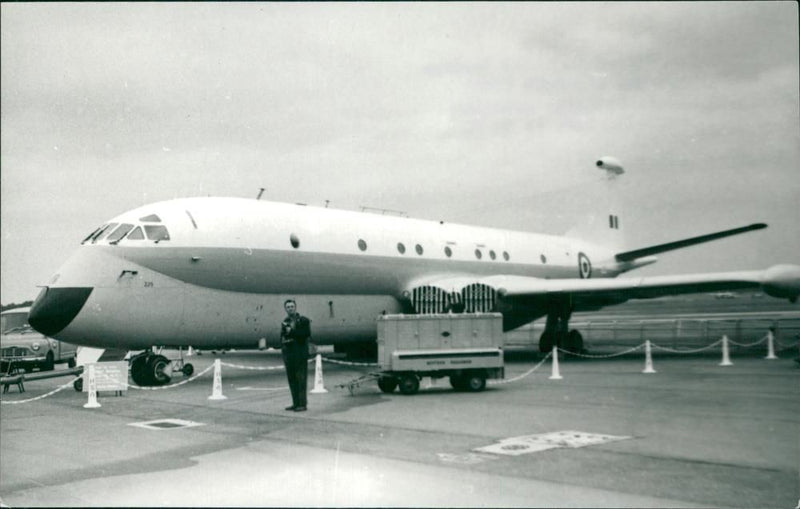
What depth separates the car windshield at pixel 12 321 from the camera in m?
23.6

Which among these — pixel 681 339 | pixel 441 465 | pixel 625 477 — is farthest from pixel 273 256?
pixel 681 339

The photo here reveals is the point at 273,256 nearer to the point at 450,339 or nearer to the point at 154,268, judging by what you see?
the point at 154,268

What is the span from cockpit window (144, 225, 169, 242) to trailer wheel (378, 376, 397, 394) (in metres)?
5.51

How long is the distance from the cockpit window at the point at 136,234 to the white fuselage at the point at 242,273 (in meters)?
0.10

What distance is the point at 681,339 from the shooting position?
31016 mm

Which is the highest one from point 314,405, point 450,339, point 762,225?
point 762,225

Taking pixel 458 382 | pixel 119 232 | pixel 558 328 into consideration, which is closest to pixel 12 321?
pixel 119 232

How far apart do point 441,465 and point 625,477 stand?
1.72m

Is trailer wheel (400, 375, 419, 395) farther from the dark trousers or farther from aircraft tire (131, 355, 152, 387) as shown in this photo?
aircraft tire (131, 355, 152, 387)

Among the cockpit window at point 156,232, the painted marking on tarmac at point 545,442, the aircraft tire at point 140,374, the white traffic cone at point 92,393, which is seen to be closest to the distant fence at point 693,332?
the painted marking on tarmac at point 545,442

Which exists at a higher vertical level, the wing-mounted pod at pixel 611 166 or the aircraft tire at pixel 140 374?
the wing-mounted pod at pixel 611 166

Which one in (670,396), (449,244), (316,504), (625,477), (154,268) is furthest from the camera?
(449,244)

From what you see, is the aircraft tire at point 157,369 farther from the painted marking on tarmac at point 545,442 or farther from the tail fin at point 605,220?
the tail fin at point 605,220

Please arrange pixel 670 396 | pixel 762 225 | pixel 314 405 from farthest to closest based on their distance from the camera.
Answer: pixel 314 405
pixel 670 396
pixel 762 225
